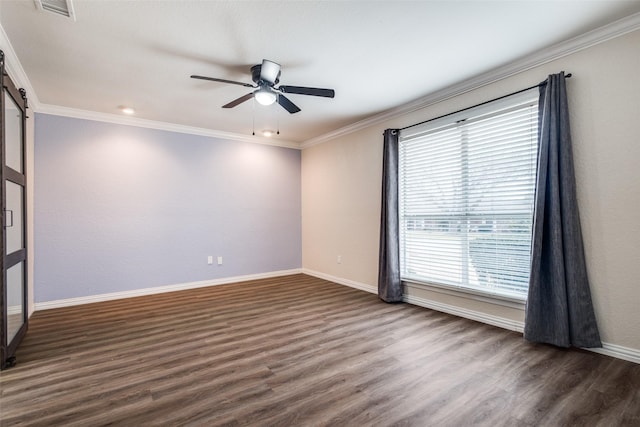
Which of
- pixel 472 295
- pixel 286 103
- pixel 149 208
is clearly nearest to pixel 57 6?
pixel 286 103

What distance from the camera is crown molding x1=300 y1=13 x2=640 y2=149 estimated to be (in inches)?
94.2

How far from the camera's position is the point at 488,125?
3240mm

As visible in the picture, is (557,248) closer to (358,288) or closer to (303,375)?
(303,375)

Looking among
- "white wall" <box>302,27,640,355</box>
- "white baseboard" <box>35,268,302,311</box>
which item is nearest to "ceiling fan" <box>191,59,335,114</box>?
"white wall" <box>302,27,640,355</box>

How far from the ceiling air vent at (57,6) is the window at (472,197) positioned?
3.60 meters

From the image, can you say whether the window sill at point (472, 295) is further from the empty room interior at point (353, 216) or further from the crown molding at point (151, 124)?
the crown molding at point (151, 124)

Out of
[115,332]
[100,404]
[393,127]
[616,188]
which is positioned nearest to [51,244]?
[115,332]

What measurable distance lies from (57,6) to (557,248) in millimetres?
4365

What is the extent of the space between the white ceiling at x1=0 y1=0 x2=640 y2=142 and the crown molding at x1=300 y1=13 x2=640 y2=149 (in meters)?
0.09

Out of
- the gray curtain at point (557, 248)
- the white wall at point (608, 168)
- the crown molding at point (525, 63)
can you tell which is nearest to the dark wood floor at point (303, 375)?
the gray curtain at point (557, 248)

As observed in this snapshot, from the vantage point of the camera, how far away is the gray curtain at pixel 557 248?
2545 millimetres

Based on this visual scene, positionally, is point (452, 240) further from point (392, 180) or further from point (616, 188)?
point (616, 188)

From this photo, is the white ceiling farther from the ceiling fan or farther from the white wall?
the white wall

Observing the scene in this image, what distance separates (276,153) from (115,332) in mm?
3931
